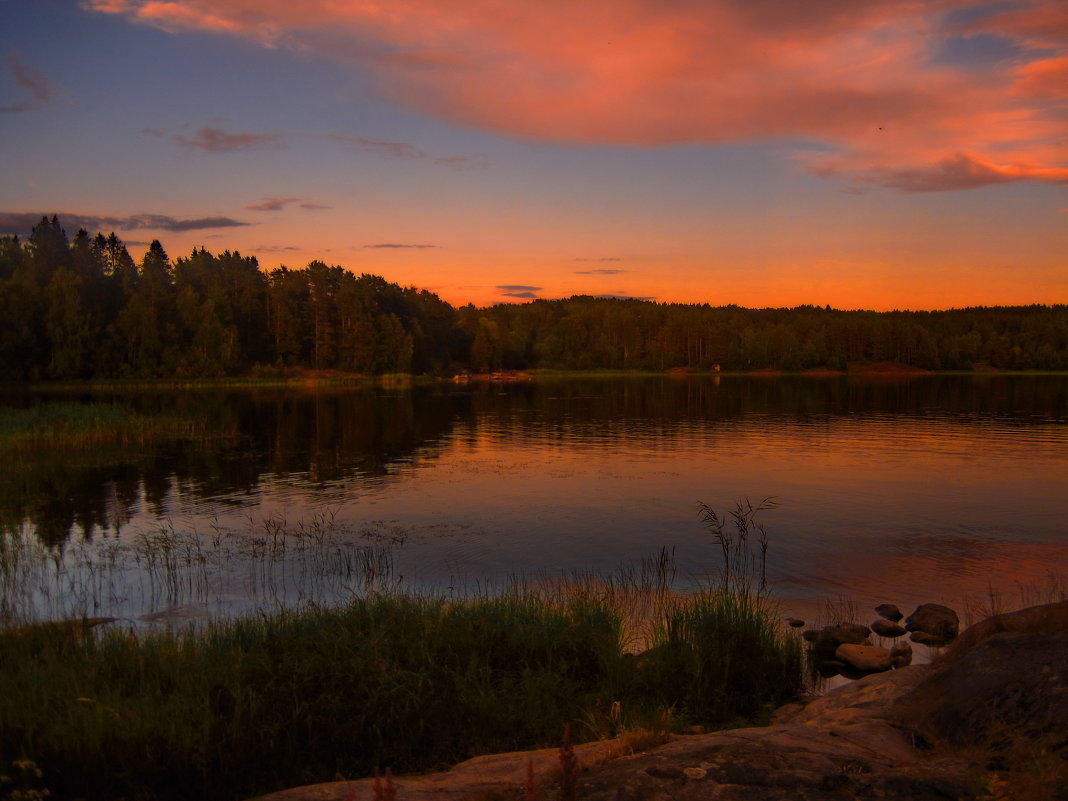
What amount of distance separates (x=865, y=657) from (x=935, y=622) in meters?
3.18

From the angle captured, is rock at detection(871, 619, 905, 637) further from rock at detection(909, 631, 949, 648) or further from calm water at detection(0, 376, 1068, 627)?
calm water at detection(0, 376, 1068, 627)

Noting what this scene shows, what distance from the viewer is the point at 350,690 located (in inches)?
407

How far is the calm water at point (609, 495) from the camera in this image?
22.2m

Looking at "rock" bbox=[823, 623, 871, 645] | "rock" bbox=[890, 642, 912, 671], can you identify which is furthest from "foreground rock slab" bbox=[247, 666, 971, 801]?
"rock" bbox=[823, 623, 871, 645]

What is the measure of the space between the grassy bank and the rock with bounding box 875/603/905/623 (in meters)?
5.09

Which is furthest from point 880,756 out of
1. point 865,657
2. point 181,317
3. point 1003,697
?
point 181,317

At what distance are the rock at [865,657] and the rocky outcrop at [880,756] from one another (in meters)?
3.67

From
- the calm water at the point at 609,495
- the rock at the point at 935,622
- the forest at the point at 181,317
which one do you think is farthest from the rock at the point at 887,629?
the forest at the point at 181,317

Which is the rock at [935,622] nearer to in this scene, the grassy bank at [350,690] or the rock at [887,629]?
the rock at [887,629]

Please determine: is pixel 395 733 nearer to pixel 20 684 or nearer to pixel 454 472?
pixel 20 684

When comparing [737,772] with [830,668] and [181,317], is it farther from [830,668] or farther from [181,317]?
[181,317]

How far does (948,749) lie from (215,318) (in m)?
145

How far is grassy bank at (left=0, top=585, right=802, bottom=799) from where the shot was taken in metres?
8.74

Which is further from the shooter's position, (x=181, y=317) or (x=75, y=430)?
(x=181, y=317)
